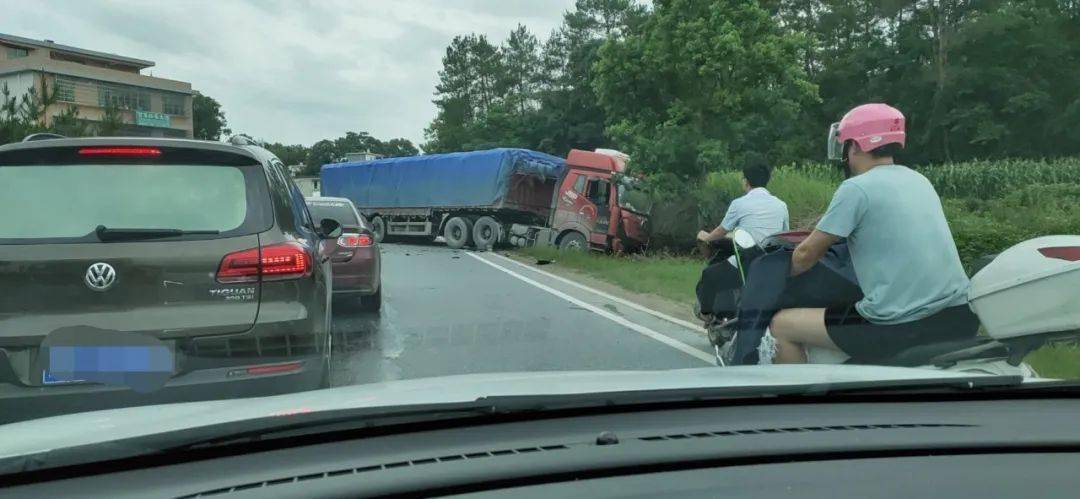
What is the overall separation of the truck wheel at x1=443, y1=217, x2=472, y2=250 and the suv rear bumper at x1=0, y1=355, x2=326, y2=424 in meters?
22.4

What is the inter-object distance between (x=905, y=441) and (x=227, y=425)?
62.0 inches

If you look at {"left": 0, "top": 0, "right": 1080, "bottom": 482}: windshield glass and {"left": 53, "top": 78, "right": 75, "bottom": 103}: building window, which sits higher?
{"left": 53, "top": 78, "right": 75, "bottom": 103}: building window

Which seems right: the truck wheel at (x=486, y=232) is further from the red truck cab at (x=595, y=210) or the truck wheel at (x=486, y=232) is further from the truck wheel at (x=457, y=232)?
the red truck cab at (x=595, y=210)

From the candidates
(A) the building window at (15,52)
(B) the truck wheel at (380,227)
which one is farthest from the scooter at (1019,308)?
(A) the building window at (15,52)

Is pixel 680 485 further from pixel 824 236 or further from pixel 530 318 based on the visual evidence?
pixel 530 318

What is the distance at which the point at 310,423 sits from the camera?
6.72 feet

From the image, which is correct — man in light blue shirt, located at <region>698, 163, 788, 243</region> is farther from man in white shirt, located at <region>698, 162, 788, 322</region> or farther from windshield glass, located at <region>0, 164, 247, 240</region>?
windshield glass, located at <region>0, 164, 247, 240</region>

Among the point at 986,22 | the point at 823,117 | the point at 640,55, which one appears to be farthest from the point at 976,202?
Answer: the point at 986,22

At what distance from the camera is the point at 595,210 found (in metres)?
21.8

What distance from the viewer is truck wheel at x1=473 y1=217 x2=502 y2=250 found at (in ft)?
85.3

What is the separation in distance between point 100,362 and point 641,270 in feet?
43.1

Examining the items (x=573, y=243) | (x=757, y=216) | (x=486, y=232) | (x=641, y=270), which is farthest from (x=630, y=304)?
(x=486, y=232)

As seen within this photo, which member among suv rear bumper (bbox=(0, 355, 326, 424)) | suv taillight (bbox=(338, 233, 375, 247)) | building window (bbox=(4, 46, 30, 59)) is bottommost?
suv rear bumper (bbox=(0, 355, 326, 424))

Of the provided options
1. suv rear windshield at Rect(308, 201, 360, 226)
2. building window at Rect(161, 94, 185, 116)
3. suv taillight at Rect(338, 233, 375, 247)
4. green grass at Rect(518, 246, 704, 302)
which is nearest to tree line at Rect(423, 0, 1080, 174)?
green grass at Rect(518, 246, 704, 302)
